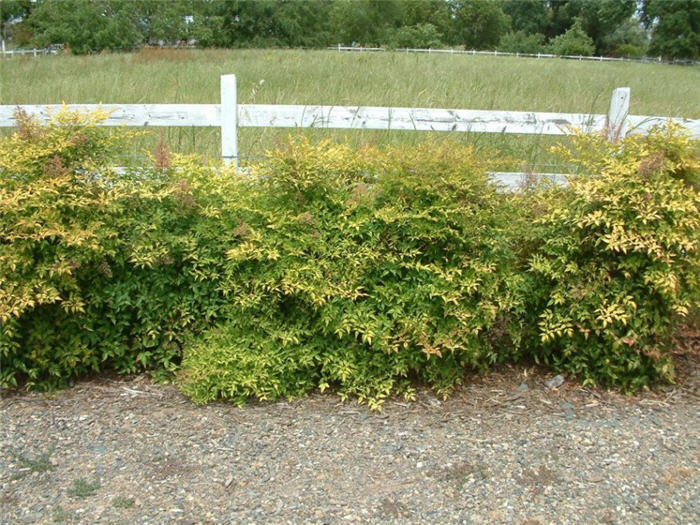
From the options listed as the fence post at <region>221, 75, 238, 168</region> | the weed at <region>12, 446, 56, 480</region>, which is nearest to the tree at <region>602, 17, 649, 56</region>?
the fence post at <region>221, 75, 238, 168</region>

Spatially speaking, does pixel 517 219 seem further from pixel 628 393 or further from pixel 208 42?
pixel 208 42

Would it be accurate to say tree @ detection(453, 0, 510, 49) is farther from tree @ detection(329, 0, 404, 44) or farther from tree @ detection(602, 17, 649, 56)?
tree @ detection(602, 17, 649, 56)

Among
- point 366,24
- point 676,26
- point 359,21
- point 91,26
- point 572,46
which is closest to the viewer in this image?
point 91,26

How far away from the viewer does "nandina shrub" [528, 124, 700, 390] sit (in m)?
3.40

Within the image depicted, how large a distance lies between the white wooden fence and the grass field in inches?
33.6

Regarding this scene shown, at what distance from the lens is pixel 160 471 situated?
2838 mm

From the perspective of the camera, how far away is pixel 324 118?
474 cm

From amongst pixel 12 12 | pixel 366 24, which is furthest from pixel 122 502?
pixel 366 24

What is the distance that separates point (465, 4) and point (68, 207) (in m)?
53.2

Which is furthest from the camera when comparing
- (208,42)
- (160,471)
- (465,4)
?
(465,4)

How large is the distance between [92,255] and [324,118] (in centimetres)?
218

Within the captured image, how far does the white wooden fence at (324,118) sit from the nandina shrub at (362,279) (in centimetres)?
122

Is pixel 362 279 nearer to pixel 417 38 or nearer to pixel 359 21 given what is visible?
pixel 417 38

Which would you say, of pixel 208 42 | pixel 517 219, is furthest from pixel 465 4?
pixel 517 219
